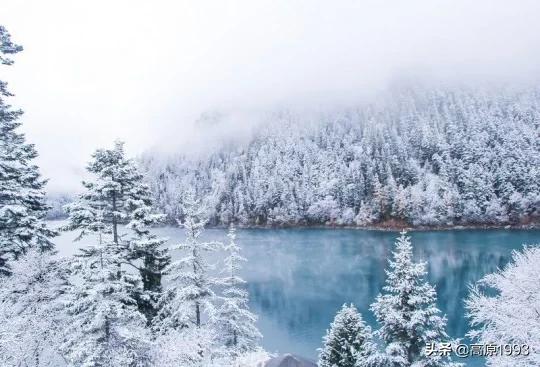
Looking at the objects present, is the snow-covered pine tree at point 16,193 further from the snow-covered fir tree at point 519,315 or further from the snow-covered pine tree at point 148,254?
the snow-covered fir tree at point 519,315

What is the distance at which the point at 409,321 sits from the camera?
2134 centimetres

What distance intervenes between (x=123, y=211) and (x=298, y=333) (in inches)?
1597

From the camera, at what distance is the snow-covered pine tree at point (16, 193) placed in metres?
16.7

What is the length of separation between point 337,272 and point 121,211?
6988cm

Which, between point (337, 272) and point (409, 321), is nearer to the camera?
point (409, 321)

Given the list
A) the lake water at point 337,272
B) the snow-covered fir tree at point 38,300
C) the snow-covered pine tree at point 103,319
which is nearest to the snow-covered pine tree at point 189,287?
the snow-covered pine tree at point 103,319

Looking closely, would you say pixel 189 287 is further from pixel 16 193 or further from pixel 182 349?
pixel 16 193

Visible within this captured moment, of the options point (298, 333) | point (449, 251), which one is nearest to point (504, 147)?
point (449, 251)

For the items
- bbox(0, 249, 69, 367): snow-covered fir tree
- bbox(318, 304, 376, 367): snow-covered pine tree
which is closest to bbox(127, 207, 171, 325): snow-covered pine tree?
bbox(0, 249, 69, 367): snow-covered fir tree

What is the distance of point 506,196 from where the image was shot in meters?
149

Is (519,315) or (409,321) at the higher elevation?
(519,315)

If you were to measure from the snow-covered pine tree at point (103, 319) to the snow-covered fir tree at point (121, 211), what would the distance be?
867 millimetres

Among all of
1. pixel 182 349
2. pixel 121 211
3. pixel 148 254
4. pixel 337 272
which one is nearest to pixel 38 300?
pixel 148 254

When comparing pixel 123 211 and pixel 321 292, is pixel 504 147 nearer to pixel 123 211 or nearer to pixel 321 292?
pixel 321 292
